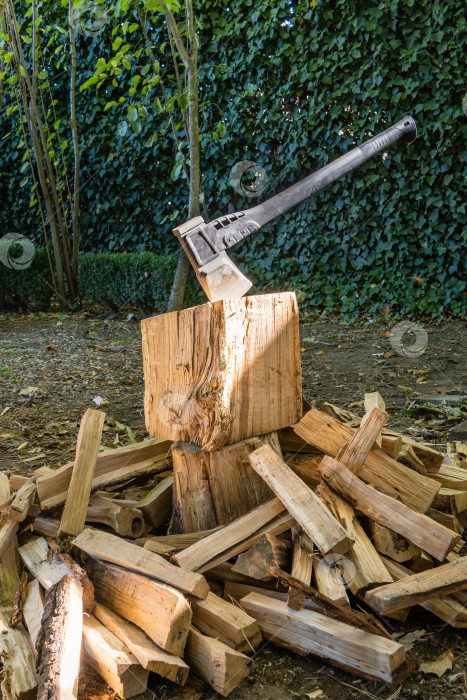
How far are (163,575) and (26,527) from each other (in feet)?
2.10

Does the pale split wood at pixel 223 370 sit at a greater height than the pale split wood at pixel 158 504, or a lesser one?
greater

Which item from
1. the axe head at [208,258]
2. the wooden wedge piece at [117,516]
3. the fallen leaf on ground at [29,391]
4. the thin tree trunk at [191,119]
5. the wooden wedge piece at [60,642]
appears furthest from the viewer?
the thin tree trunk at [191,119]

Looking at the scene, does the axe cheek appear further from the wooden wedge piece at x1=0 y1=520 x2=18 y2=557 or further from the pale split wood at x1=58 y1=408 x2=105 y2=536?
the wooden wedge piece at x1=0 y1=520 x2=18 y2=557

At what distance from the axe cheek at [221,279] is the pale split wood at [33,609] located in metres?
1.29

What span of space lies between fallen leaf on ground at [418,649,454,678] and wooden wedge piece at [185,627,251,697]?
462 mm

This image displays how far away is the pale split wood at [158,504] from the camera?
2.18 meters

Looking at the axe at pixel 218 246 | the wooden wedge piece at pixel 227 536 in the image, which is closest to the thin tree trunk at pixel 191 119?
the axe at pixel 218 246

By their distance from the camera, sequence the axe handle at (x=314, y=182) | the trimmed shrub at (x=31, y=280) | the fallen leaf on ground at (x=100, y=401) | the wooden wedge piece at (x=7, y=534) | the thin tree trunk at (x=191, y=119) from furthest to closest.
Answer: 1. the trimmed shrub at (x=31, y=280)
2. the thin tree trunk at (x=191, y=119)
3. the fallen leaf on ground at (x=100, y=401)
4. the axe handle at (x=314, y=182)
5. the wooden wedge piece at (x=7, y=534)

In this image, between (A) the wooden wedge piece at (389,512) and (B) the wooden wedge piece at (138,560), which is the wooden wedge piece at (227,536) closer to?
(B) the wooden wedge piece at (138,560)

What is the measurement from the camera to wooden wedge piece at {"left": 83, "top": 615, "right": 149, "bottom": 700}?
1495 mm

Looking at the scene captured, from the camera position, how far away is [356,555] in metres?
1.80

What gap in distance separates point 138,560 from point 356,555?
2.10 feet

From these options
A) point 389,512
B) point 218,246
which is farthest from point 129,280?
point 389,512

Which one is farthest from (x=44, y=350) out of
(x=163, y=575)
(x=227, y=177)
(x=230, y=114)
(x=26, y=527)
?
(x=163, y=575)
